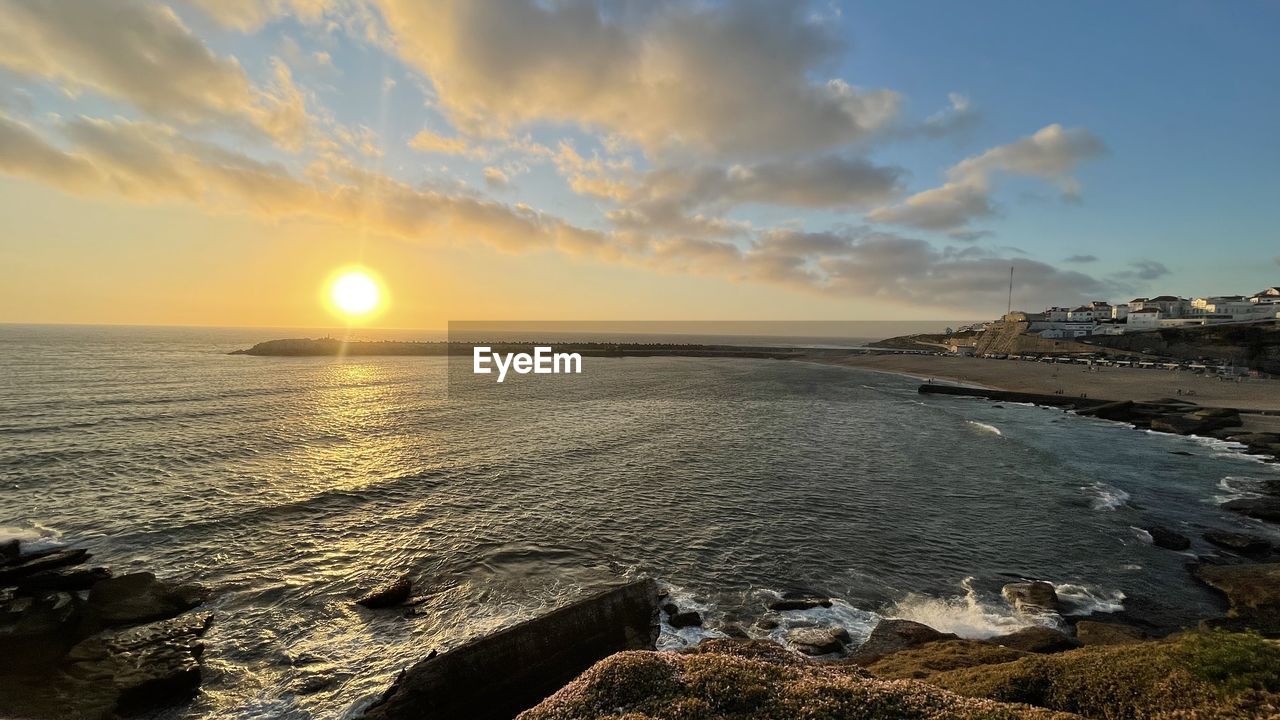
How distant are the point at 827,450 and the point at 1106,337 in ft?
510

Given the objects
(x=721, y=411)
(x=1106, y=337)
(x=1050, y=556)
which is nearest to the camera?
(x=1050, y=556)

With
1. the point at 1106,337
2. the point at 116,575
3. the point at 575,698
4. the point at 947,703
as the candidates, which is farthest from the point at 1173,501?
the point at 1106,337

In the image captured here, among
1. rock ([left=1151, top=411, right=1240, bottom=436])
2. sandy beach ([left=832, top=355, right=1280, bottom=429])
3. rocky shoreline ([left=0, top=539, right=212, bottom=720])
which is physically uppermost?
sandy beach ([left=832, top=355, right=1280, bottom=429])

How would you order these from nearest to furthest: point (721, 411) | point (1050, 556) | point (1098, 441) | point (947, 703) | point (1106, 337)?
1. point (947, 703)
2. point (1050, 556)
3. point (1098, 441)
4. point (721, 411)
5. point (1106, 337)

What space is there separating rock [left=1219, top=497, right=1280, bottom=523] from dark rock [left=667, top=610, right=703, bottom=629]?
35216 mm

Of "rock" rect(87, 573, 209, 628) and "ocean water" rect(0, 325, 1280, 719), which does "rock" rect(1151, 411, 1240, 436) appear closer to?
"ocean water" rect(0, 325, 1280, 719)

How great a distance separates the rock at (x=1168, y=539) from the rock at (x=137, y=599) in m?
43.9

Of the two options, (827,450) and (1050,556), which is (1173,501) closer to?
(1050,556)

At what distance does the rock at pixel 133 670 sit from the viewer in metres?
14.0

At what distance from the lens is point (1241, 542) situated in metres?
24.7

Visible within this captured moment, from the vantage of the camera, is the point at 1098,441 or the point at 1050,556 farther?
the point at 1098,441

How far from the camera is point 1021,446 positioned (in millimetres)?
48250

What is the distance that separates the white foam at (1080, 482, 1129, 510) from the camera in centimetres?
3153

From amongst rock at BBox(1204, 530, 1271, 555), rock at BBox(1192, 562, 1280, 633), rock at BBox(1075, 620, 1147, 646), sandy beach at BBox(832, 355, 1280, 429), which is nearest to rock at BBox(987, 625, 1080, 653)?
rock at BBox(1075, 620, 1147, 646)
